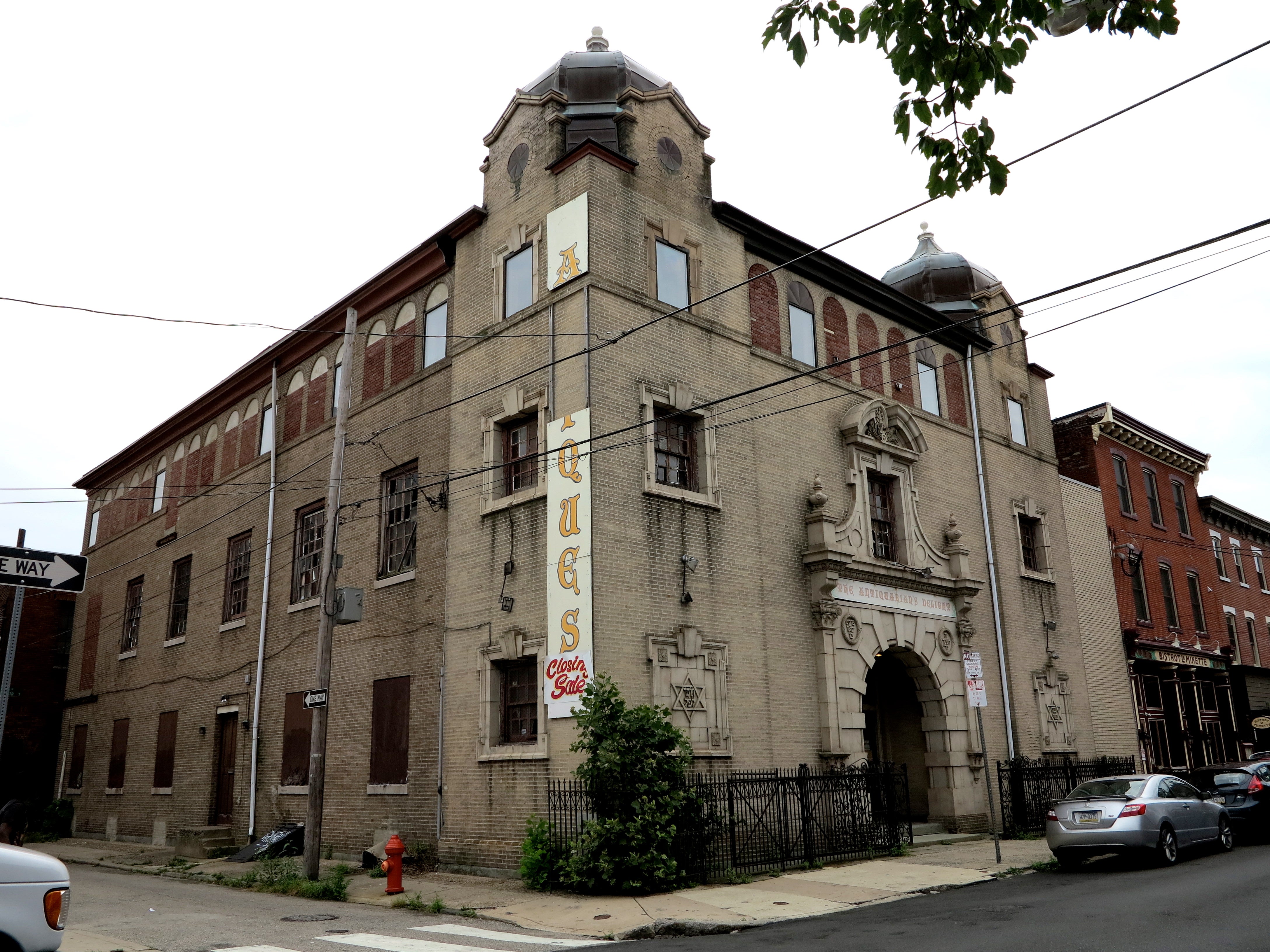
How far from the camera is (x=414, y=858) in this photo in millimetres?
18297

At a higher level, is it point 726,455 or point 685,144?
point 685,144

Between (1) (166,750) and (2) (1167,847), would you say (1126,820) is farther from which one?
(1) (166,750)

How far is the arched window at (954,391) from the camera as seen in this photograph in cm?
2594

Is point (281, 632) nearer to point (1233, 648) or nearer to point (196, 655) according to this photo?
point (196, 655)

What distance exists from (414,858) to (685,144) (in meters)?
14.2

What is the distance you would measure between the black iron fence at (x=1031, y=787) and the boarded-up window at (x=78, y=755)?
26917 mm

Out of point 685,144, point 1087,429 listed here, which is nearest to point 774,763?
point 685,144

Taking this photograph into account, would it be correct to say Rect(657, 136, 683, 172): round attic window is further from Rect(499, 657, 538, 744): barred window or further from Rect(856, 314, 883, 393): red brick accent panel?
Rect(499, 657, 538, 744): barred window

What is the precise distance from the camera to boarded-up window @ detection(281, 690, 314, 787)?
72.8 ft

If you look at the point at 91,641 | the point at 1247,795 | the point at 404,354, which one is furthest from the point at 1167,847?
the point at 91,641

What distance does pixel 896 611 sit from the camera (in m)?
21.7

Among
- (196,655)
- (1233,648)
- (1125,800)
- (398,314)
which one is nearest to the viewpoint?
(1125,800)

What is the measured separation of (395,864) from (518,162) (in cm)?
1278

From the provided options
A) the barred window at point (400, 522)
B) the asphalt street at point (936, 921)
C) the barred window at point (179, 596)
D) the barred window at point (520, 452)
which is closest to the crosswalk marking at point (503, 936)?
the asphalt street at point (936, 921)
